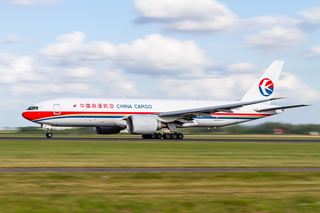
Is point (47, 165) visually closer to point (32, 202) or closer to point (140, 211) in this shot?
point (32, 202)

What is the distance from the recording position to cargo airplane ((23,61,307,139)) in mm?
43281

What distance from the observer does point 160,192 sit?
11.5m

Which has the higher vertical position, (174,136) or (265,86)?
(265,86)

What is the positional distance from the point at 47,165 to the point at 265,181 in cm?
888

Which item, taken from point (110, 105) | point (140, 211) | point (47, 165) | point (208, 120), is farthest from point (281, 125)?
point (140, 211)

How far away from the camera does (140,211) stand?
9.30 m

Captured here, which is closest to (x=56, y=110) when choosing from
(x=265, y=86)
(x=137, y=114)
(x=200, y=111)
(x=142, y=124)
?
(x=137, y=114)

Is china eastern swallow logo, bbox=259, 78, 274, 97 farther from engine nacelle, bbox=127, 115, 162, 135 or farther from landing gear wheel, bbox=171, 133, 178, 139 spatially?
engine nacelle, bbox=127, 115, 162, 135

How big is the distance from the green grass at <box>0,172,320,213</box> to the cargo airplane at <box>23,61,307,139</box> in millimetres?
28051

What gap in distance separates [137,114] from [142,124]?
308 cm

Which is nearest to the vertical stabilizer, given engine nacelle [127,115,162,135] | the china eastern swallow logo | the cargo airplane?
the china eastern swallow logo

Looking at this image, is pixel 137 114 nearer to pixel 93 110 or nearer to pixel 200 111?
pixel 93 110

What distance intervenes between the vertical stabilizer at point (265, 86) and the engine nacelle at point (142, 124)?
56.8 ft

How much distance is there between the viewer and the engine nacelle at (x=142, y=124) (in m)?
42.1
